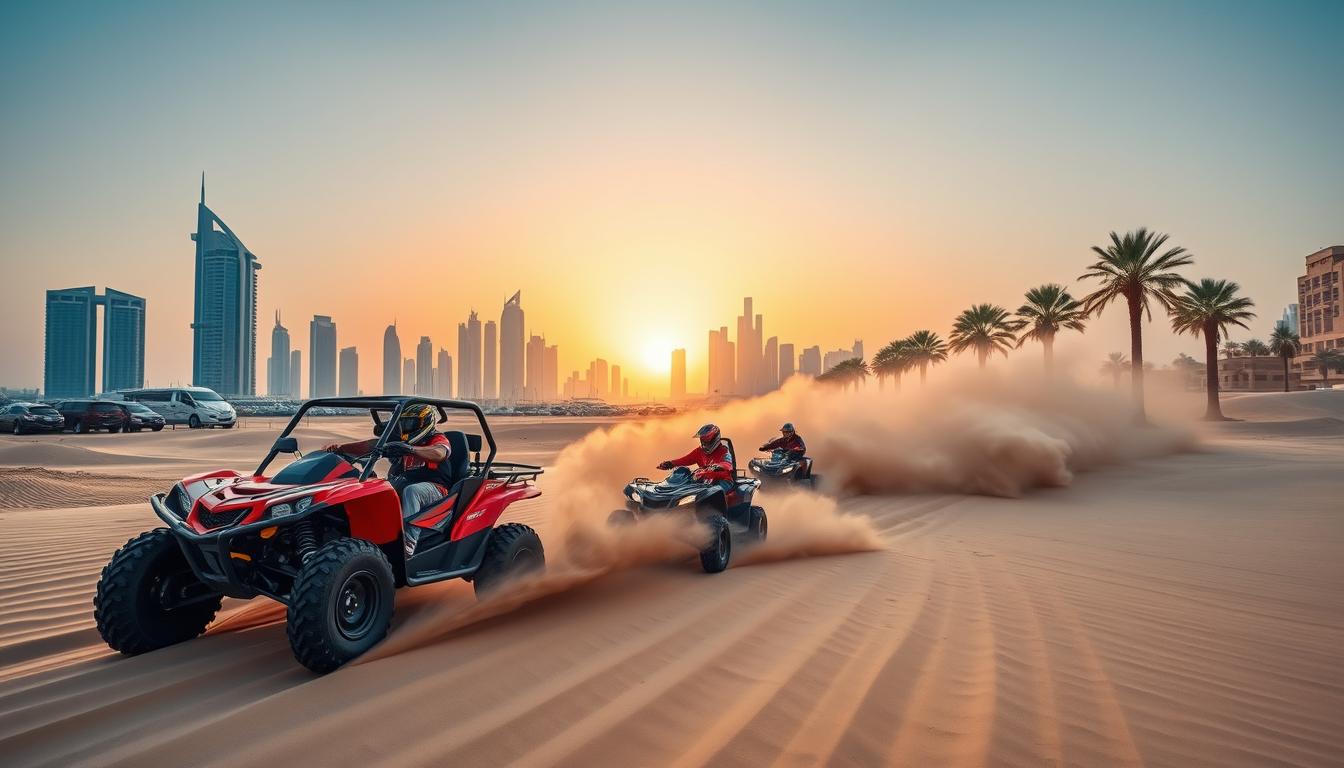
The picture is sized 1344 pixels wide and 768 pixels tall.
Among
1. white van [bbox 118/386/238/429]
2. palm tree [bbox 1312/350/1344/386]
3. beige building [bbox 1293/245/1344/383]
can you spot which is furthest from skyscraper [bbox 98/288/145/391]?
beige building [bbox 1293/245/1344/383]

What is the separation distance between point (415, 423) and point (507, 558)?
1485 millimetres

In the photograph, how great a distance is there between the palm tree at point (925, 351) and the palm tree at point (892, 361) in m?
1.14

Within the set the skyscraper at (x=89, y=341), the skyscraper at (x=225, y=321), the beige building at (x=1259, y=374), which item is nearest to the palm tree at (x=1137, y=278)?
the beige building at (x=1259, y=374)

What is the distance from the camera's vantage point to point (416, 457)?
601 cm

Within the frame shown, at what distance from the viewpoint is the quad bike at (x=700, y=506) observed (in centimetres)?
831

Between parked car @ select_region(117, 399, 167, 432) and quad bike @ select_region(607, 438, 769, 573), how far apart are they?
3997 cm

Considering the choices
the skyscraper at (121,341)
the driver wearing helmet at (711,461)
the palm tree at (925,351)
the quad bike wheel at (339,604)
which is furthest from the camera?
the skyscraper at (121,341)

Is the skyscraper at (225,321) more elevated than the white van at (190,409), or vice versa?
the skyscraper at (225,321)

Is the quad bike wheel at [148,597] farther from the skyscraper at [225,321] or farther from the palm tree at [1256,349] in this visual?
the skyscraper at [225,321]

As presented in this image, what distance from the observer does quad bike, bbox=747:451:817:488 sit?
14.2 m

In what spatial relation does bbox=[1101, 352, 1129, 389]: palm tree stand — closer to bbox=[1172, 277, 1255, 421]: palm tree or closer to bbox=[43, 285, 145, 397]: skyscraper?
bbox=[1172, 277, 1255, 421]: palm tree

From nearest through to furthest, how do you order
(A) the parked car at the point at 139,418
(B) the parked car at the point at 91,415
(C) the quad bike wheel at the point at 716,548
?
(C) the quad bike wheel at the point at 716,548
(B) the parked car at the point at 91,415
(A) the parked car at the point at 139,418

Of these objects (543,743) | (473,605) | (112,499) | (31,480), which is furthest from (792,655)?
(31,480)

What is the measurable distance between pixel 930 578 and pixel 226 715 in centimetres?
701
